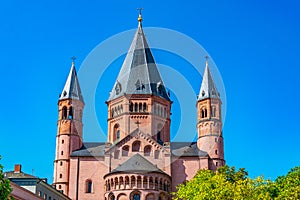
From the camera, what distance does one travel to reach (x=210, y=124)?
8869 cm

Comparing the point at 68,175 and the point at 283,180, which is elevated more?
the point at 68,175

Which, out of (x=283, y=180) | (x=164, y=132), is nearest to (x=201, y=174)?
(x=283, y=180)

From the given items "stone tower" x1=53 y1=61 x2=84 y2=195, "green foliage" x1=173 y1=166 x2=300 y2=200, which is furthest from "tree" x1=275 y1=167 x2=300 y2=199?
"stone tower" x1=53 y1=61 x2=84 y2=195

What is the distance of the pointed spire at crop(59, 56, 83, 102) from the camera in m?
92.8

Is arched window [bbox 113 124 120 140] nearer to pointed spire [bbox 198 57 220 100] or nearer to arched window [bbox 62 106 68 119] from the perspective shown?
arched window [bbox 62 106 68 119]

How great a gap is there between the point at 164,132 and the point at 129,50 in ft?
62.3

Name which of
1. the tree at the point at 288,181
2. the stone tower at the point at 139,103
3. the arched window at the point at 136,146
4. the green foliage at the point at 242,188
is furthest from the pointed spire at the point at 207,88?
the tree at the point at 288,181

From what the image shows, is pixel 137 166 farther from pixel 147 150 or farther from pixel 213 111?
pixel 213 111

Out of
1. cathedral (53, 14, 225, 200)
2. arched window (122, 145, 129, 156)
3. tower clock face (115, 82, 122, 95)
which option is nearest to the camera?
cathedral (53, 14, 225, 200)

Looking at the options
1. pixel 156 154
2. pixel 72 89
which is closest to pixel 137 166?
pixel 156 154

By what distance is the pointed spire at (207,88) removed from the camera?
9150 centimetres

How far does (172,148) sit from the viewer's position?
9238cm

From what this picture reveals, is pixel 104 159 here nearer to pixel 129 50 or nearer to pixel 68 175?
pixel 68 175

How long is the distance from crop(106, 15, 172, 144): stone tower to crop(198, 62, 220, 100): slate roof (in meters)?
7.26
